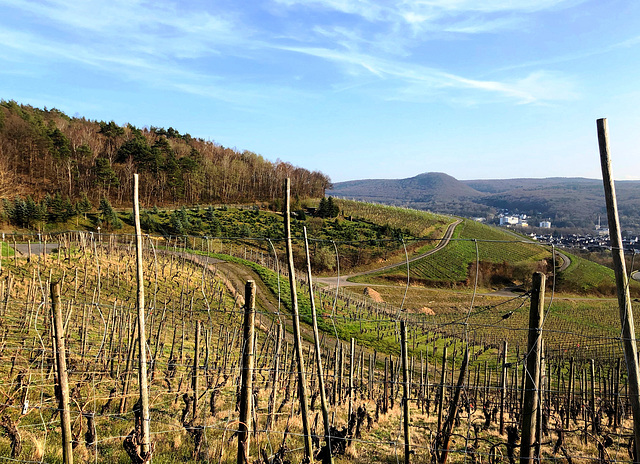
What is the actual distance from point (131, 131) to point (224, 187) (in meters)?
19.4

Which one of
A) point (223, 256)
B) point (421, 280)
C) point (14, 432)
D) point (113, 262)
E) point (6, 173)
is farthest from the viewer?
point (421, 280)

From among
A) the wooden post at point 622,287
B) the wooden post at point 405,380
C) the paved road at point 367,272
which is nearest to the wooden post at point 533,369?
the wooden post at point 622,287

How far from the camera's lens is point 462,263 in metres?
53.3

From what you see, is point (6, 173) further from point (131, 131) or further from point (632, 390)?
point (632, 390)

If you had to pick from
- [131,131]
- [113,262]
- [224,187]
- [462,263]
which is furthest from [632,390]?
[131,131]

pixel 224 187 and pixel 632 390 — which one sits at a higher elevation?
pixel 224 187

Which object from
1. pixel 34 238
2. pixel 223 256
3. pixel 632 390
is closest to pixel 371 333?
pixel 223 256

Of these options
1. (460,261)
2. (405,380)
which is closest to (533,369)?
(405,380)

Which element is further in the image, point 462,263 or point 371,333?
point 462,263

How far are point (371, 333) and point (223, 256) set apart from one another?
538 inches

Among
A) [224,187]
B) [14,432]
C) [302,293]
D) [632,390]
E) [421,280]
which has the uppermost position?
[224,187]

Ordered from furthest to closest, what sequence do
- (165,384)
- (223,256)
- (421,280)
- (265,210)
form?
1. (265,210)
2. (421,280)
3. (223,256)
4. (165,384)

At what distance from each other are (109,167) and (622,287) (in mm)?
54813

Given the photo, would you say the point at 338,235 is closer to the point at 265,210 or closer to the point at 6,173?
the point at 265,210
